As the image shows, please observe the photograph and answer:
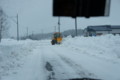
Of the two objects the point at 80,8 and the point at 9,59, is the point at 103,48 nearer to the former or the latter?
the point at 9,59

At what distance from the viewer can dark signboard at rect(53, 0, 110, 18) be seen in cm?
822

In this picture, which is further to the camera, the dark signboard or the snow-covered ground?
the snow-covered ground

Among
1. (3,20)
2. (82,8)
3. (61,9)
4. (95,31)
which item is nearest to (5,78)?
(61,9)

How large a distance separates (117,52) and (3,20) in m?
30.7

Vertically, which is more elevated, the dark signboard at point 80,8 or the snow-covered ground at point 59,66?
the dark signboard at point 80,8

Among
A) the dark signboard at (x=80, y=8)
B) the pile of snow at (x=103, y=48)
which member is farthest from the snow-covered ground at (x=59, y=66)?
the dark signboard at (x=80, y=8)

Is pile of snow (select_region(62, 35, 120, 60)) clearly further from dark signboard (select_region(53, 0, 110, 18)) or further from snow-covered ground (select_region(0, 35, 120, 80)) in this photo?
dark signboard (select_region(53, 0, 110, 18))

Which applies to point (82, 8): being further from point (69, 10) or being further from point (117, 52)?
point (117, 52)

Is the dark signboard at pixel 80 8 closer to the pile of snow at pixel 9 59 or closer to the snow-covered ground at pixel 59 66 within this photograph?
the snow-covered ground at pixel 59 66

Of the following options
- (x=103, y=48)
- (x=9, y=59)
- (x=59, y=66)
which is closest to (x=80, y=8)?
(x=59, y=66)

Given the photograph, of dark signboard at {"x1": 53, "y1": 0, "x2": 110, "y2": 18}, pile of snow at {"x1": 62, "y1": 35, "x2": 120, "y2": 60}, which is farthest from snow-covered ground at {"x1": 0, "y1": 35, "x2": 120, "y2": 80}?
dark signboard at {"x1": 53, "y1": 0, "x2": 110, "y2": 18}

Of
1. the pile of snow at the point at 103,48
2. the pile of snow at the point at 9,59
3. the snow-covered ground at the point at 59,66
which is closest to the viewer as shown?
the snow-covered ground at the point at 59,66

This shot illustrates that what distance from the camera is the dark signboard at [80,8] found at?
8219mm

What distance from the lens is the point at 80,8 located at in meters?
8.28
